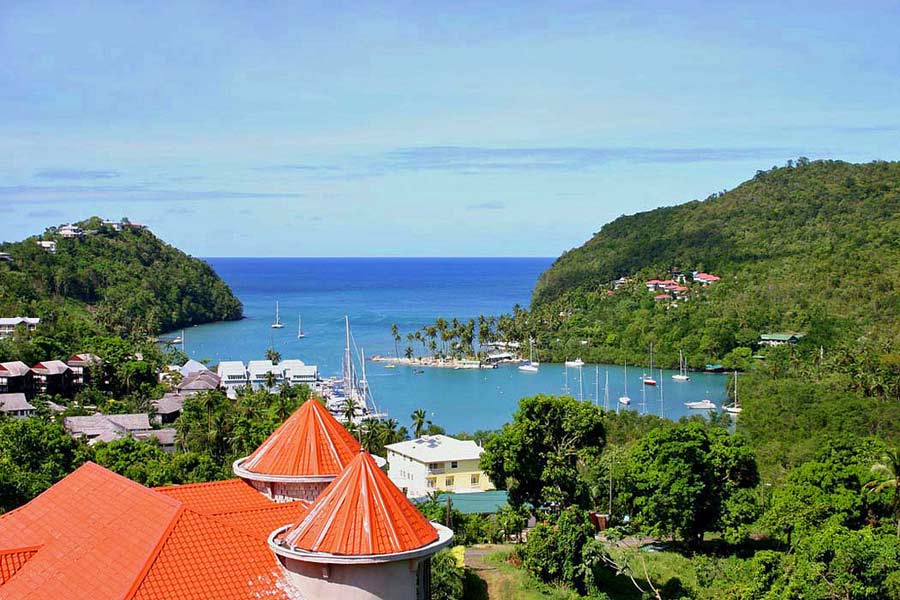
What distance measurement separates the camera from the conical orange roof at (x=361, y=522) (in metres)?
11.1

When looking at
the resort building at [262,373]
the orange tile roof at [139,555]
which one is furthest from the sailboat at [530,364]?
the orange tile roof at [139,555]

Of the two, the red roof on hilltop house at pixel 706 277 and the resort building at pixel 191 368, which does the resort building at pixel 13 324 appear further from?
the red roof on hilltop house at pixel 706 277

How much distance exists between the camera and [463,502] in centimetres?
3281

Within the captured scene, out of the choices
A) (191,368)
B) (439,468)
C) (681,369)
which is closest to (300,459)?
(439,468)

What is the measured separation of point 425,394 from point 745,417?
31.6 meters

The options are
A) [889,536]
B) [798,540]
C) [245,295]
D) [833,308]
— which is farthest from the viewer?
[245,295]

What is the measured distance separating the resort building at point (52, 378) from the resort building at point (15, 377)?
1.44 ft

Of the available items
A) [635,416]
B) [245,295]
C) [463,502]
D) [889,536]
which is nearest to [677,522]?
[889,536]

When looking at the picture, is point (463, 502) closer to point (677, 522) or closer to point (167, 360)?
point (677, 522)

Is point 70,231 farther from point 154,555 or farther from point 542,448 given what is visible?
point 154,555

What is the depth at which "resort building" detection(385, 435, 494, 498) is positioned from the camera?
128ft

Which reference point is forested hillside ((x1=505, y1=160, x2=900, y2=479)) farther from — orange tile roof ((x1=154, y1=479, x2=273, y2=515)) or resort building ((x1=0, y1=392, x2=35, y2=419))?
resort building ((x1=0, y1=392, x2=35, y2=419))

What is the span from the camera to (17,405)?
47156 millimetres

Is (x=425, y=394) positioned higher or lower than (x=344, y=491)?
lower
